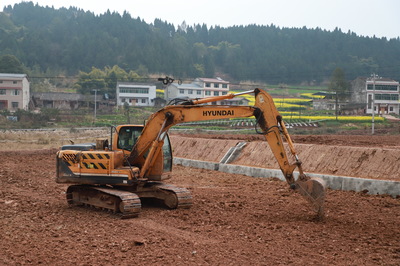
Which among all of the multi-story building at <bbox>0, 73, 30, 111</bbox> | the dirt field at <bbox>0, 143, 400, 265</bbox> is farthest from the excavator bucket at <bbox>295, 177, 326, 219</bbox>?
the multi-story building at <bbox>0, 73, 30, 111</bbox>

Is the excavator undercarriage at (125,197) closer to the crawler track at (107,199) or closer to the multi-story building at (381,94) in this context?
the crawler track at (107,199)

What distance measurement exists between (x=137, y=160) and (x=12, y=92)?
66825 mm

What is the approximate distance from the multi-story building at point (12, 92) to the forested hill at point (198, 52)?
44.1m

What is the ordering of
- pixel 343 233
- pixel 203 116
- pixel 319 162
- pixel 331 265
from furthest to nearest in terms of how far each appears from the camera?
1. pixel 319 162
2. pixel 203 116
3. pixel 343 233
4. pixel 331 265

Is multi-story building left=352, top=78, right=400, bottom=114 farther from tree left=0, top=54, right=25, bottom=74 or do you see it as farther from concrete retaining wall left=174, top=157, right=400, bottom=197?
concrete retaining wall left=174, top=157, right=400, bottom=197

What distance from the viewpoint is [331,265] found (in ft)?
29.5

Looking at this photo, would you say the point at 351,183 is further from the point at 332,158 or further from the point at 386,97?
the point at 386,97

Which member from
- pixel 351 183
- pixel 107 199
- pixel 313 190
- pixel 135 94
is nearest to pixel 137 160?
pixel 107 199

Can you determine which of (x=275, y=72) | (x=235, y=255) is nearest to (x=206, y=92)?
(x=275, y=72)

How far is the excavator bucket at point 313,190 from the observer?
1185 centimetres

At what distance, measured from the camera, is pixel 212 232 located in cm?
1156

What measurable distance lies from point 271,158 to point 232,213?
9.23m

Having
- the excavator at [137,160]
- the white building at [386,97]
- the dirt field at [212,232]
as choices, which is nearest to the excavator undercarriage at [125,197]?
the excavator at [137,160]

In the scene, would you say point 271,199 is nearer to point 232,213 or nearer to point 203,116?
point 232,213
